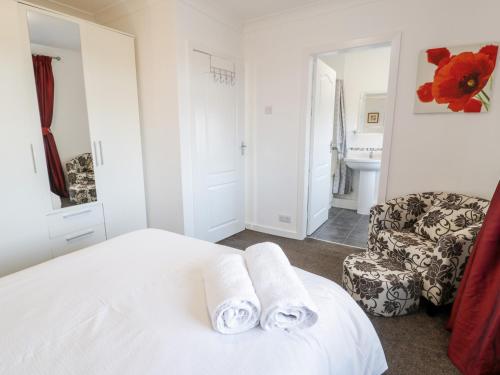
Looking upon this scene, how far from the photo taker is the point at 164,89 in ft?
8.84

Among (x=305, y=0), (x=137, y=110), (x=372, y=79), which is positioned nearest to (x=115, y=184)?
(x=137, y=110)

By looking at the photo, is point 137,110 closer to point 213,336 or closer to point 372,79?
point 213,336

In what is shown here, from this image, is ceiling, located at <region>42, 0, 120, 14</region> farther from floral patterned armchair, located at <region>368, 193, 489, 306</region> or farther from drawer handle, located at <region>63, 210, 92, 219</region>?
floral patterned armchair, located at <region>368, 193, 489, 306</region>

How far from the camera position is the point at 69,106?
91.9 inches

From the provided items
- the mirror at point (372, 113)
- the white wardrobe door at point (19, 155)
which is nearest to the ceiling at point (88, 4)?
the white wardrobe door at point (19, 155)

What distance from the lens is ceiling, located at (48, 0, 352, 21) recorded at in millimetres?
2754

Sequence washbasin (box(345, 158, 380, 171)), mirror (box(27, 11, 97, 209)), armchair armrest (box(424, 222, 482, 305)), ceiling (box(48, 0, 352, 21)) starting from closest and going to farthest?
armchair armrest (box(424, 222, 482, 305)), mirror (box(27, 11, 97, 209)), ceiling (box(48, 0, 352, 21)), washbasin (box(345, 158, 380, 171))

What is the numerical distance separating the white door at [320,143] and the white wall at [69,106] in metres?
2.32

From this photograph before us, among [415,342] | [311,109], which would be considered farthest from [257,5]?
[415,342]

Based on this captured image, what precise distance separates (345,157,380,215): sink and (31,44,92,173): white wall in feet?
11.2

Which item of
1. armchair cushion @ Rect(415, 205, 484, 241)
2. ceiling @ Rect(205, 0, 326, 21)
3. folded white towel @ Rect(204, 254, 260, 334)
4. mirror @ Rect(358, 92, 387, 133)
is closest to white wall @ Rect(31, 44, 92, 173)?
ceiling @ Rect(205, 0, 326, 21)

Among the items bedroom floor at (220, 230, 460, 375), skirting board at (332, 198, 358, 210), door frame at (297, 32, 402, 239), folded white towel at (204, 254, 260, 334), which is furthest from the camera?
skirting board at (332, 198, 358, 210)

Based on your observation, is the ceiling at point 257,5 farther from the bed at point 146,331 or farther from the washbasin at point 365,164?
the bed at point 146,331

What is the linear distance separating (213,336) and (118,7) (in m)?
3.28
